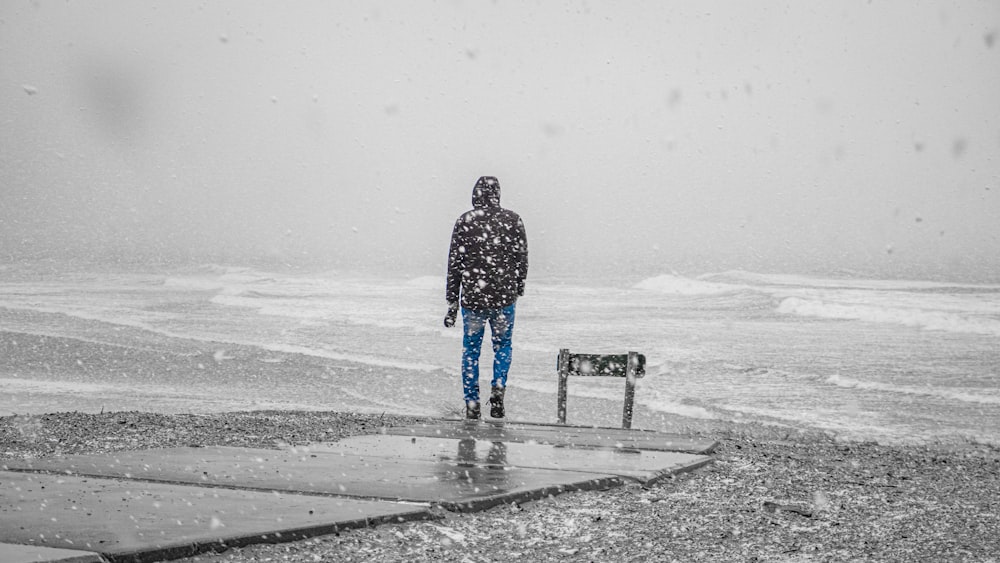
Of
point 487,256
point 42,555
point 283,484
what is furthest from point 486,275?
point 42,555

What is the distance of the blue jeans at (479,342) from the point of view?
295 inches

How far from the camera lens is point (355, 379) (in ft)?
59.9

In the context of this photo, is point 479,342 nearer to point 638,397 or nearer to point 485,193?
point 485,193

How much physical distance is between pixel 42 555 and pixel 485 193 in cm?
505

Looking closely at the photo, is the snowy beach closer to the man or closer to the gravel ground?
the gravel ground

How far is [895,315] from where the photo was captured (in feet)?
113

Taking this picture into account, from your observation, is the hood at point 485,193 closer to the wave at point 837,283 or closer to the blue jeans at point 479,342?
the blue jeans at point 479,342

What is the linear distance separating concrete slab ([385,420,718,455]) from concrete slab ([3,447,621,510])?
1.08 m

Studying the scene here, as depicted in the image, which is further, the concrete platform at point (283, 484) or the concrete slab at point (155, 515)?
the concrete platform at point (283, 484)

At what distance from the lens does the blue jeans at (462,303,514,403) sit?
749cm

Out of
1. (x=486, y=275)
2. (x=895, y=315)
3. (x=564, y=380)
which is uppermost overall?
(x=486, y=275)

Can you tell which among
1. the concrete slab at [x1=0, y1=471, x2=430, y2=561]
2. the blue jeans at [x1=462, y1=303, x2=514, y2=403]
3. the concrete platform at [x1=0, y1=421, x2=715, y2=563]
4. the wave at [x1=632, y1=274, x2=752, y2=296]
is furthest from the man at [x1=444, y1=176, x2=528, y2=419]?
the wave at [x1=632, y1=274, x2=752, y2=296]

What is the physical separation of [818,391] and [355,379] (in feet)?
27.4

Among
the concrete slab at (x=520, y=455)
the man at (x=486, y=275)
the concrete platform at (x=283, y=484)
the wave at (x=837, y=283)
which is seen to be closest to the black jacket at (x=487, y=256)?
the man at (x=486, y=275)
